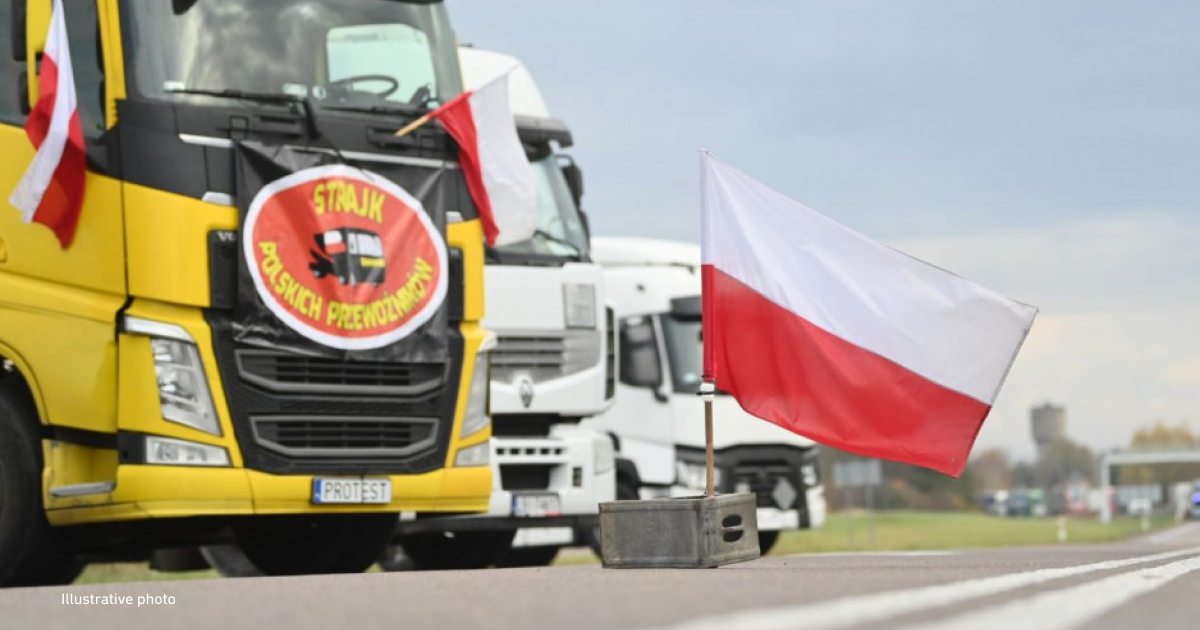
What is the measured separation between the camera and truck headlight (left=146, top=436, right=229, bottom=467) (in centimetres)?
1041

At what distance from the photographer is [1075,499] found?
A: 139500 mm

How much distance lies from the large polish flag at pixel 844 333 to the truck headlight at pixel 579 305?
527 cm

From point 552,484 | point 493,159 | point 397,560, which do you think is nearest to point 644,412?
point 397,560

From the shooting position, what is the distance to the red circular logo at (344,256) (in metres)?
10.8

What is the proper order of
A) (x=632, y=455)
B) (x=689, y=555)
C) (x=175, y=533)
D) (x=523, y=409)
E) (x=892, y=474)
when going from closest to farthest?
(x=689, y=555) < (x=175, y=533) < (x=523, y=409) < (x=632, y=455) < (x=892, y=474)

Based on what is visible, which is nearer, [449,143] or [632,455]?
[449,143]

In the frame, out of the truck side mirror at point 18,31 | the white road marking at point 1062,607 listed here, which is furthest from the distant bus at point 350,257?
the white road marking at point 1062,607

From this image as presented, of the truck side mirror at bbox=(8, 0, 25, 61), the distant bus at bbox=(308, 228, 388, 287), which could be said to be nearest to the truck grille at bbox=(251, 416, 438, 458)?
the distant bus at bbox=(308, 228, 388, 287)

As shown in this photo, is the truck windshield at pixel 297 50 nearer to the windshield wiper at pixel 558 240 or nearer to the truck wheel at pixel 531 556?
the windshield wiper at pixel 558 240

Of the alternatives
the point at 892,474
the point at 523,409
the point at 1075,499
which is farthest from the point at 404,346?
the point at 1075,499

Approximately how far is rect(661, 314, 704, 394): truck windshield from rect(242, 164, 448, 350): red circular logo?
9218 mm

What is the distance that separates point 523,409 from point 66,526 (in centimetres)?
578

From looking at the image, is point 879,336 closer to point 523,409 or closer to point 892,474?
point 523,409

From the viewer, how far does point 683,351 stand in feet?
68.0
